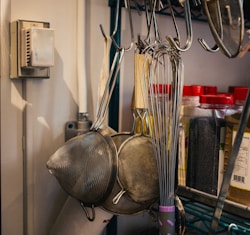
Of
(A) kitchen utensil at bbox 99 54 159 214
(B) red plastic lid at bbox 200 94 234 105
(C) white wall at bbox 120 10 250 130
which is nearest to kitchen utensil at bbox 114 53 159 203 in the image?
(A) kitchen utensil at bbox 99 54 159 214

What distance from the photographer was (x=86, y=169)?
0.72m

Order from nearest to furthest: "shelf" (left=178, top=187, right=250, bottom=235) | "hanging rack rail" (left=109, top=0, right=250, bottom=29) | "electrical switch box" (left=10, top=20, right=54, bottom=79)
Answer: "shelf" (left=178, top=187, right=250, bottom=235) < "electrical switch box" (left=10, top=20, right=54, bottom=79) < "hanging rack rail" (left=109, top=0, right=250, bottom=29)

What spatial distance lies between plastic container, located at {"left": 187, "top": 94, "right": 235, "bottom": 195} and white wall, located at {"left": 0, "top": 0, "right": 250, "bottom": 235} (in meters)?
0.29

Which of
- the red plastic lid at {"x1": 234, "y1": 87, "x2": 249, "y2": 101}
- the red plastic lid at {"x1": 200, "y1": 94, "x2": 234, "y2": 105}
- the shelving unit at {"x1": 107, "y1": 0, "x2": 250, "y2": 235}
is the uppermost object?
the red plastic lid at {"x1": 234, "y1": 87, "x2": 249, "y2": 101}

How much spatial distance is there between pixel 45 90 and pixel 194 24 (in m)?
0.55

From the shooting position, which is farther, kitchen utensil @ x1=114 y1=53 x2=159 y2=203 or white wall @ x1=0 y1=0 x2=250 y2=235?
white wall @ x1=0 y1=0 x2=250 y2=235

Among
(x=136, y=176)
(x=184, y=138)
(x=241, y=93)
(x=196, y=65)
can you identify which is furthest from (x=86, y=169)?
(x=196, y=65)

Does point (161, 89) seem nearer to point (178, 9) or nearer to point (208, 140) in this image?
point (208, 140)

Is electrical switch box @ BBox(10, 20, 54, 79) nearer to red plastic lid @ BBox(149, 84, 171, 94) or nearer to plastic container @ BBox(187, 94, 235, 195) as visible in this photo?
red plastic lid @ BBox(149, 84, 171, 94)

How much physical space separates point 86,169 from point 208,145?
0.26m

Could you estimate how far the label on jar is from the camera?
660 millimetres

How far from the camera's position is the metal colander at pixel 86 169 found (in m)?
0.71

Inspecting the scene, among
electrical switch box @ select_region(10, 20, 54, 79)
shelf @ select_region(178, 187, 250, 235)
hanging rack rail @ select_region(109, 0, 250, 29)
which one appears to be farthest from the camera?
hanging rack rail @ select_region(109, 0, 250, 29)

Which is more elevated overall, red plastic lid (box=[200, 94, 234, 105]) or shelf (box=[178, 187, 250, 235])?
red plastic lid (box=[200, 94, 234, 105])
